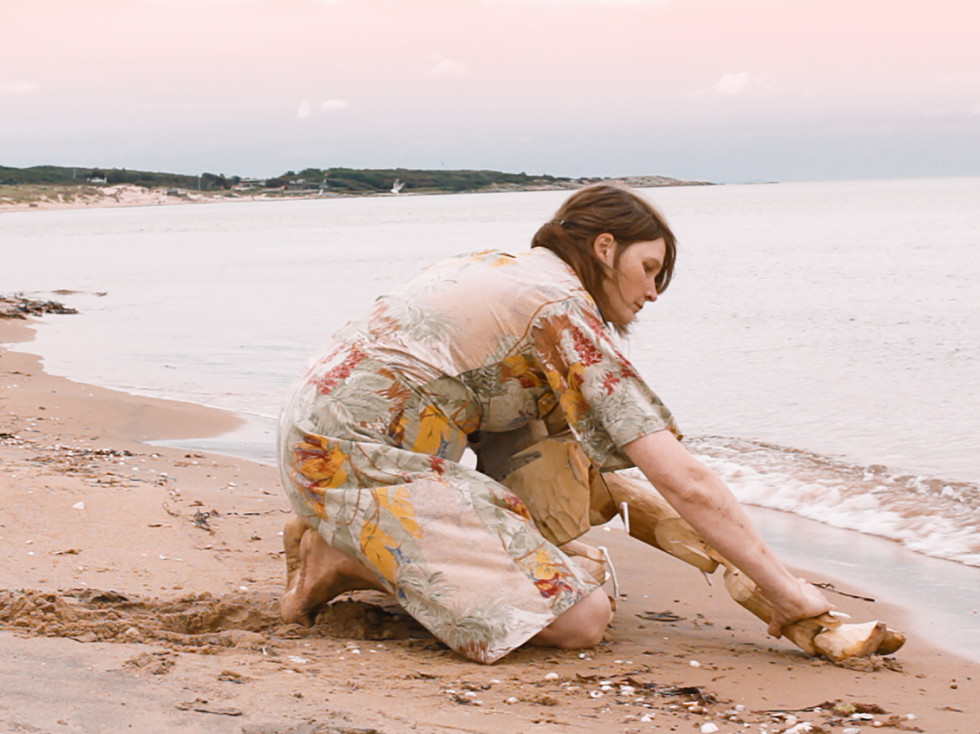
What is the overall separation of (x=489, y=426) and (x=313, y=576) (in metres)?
0.67

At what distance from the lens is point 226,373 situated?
1055cm

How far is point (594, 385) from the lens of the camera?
2.94 metres

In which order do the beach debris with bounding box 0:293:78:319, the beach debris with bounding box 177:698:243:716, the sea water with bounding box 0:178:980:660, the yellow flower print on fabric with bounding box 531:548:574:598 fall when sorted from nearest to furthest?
1. the beach debris with bounding box 177:698:243:716
2. the yellow flower print on fabric with bounding box 531:548:574:598
3. the sea water with bounding box 0:178:980:660
4. the beach debris with bounding box 0:293:78:319

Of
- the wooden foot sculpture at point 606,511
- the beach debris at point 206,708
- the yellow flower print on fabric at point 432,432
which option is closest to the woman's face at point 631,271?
the wooden foot sculpture at point 606,511

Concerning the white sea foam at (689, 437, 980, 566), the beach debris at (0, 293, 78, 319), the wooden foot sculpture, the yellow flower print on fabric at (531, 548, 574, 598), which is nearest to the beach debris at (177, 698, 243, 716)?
the yellow flower print on fabric at (531, 548, 574, 598)

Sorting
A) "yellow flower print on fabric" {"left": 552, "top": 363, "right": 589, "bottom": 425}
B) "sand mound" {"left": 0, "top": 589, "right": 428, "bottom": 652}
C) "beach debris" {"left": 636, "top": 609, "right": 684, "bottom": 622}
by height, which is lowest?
"beach debris" {"left": 636, "top": 609, "right": 684, "bottom": 622}

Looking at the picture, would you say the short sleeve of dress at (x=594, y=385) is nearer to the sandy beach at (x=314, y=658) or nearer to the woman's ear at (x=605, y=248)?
the woman's ear at (x=605, y=248)

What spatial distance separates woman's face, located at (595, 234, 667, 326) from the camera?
3.18 metres

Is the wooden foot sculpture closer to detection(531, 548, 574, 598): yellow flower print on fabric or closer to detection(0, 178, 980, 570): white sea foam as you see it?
detection(531, 548, 574, 598): yellow flower print on fabric

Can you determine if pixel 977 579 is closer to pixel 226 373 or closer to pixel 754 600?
pixel 754 600

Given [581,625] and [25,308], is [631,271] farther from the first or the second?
[25,308]

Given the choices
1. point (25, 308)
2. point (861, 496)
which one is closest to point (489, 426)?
point (861, 496)

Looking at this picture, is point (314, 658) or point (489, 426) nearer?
point (314, 658)

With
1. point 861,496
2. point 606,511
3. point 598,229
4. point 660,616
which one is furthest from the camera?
point 861,496
